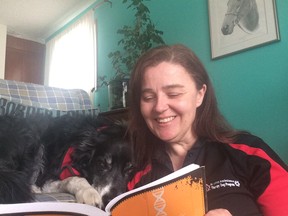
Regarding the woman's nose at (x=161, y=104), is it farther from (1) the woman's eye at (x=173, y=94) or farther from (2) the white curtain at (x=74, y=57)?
(2) the white curtain at (x=74, y=57)

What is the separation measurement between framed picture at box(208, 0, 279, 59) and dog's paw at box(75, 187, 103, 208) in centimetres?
140

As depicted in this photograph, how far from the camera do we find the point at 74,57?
13.1ft

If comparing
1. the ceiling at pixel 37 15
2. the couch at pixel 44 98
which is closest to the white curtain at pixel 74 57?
the ceiling at pixel 37 15

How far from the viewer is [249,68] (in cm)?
185

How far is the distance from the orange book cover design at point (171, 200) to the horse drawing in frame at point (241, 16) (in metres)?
1.58

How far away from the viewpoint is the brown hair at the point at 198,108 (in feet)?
2.86

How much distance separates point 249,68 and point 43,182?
142cm

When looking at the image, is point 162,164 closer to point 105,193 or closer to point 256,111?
point 105,193

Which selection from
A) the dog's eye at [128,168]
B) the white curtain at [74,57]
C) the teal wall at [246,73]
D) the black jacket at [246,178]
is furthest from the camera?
the white curtain at [74,57]

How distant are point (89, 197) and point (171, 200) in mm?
512

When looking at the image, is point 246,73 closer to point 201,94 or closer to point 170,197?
point 201,94

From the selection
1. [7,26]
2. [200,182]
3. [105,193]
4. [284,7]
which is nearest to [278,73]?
[284,7]

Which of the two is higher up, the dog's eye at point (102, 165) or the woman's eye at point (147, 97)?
the woman's eye at point (147, 97)

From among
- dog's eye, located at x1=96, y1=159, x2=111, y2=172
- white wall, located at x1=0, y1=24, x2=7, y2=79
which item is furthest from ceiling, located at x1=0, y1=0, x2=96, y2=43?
dog's eye, located at x1=96, y1=159, x2=111, y2=172
